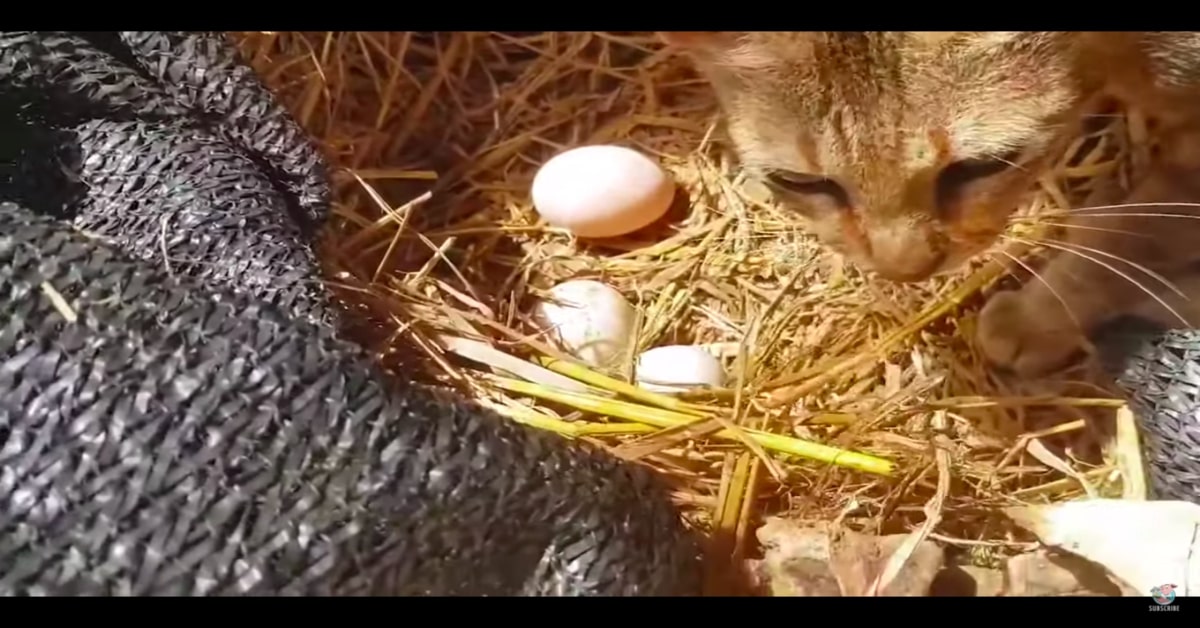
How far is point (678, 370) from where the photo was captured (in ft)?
3.57

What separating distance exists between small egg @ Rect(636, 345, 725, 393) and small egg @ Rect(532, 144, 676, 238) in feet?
0.62

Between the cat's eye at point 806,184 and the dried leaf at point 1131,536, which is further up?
the cat's eye at point 806,184

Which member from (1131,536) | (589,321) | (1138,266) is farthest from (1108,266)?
(589,321)

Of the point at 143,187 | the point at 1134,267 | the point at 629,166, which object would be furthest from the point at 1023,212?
the point at 143,187

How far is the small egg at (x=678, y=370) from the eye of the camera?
1.07 metres

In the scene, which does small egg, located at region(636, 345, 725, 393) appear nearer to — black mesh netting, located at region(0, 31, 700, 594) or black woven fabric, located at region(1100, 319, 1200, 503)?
black mesh netting, located at region(0, 31, 700, 594)

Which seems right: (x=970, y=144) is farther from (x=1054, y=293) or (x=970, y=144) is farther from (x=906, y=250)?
(x=1054, y=293)

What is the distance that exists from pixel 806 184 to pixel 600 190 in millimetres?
236

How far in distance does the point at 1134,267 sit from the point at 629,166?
1.66 feet

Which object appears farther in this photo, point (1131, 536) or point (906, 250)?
point (906, 250)

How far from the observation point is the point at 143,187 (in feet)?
3.26

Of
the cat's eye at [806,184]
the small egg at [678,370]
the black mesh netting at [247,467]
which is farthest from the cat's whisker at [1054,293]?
the black mesh netting at [247,467]

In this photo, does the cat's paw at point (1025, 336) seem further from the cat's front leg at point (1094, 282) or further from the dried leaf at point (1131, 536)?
the dried leaf at point (1131, 536)
